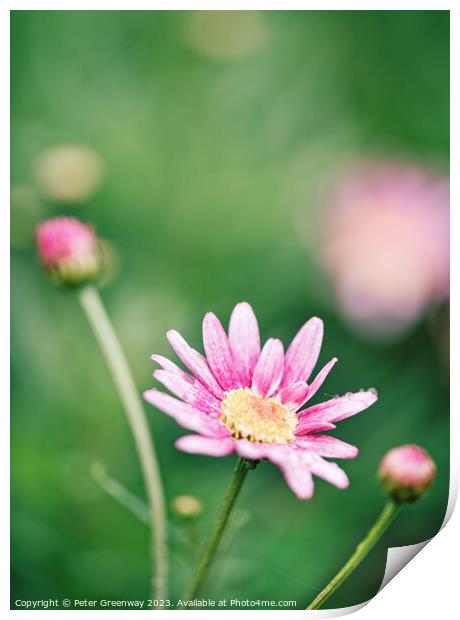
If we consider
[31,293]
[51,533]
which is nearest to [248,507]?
[51,533]

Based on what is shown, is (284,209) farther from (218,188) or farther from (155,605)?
(155,605)

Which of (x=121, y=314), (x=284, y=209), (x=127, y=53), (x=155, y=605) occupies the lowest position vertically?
(x=155, y=605)

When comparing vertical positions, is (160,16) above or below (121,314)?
above

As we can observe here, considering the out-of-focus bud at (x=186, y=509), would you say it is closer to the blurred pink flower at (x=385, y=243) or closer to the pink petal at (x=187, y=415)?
the pink petal at (x=187, y=415)

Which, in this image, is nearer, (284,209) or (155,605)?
(155,605)

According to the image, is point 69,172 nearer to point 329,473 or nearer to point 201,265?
point 201,265

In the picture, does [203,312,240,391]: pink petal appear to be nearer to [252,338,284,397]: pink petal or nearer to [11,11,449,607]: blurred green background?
[252,338,284,397]: pink petal
